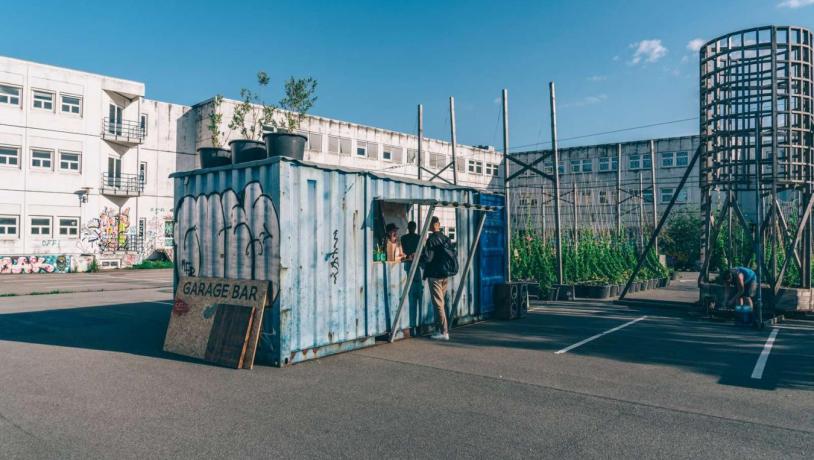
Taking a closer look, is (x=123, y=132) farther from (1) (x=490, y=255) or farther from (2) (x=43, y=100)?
(1) (x=490, y=255)

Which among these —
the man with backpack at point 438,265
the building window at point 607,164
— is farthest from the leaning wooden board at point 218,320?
the building window at point 607,164

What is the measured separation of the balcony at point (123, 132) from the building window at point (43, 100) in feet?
9.92

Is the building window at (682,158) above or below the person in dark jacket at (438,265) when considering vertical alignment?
above

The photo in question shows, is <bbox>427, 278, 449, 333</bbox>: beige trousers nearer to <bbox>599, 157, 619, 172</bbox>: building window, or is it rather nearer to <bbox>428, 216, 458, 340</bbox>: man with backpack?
<bbox>428, 216, 458, 340</bbox>: man with backpack

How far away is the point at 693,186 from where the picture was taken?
139 feet

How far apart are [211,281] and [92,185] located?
30031mm

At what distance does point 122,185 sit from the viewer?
35.7 meters

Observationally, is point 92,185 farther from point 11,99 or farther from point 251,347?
point 251,347

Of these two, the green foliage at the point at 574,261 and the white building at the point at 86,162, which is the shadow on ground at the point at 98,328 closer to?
the green foliage at the point at 574,261

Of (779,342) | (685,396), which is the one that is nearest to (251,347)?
(685,396)

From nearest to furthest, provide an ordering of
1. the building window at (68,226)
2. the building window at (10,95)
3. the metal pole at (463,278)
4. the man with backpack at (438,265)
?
1. the man with backpack at (438,265)
2. the metal pole at (463,278)
3. the building window at (10,95)
4. the building window at (68,226)

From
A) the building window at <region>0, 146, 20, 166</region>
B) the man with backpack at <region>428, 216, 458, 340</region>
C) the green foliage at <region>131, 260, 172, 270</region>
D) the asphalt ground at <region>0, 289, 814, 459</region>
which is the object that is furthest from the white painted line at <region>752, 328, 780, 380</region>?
the building window at <region>0, 146, 20, 166</region>

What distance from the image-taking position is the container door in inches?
495

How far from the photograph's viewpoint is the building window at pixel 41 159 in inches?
1242
